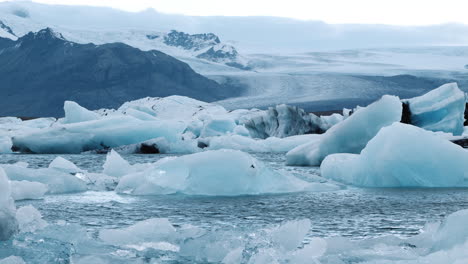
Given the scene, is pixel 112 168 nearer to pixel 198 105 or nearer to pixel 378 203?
pixel 378 203

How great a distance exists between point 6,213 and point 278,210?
8.89 feet

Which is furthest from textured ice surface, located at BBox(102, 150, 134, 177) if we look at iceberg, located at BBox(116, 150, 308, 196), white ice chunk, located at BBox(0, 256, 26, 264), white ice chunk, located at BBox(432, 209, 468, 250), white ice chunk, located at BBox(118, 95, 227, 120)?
white ice chunk, located at BBox(118, 95, 227, 120)

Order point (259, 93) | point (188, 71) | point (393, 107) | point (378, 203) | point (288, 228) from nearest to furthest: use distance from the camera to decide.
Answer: point (288, 228)
point (378, 203)
point (393, 107)
point (259, 93)
point (188, 71)

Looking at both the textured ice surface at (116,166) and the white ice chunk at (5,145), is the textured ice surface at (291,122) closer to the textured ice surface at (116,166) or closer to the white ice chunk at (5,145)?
the white ice chunk at (5,145)

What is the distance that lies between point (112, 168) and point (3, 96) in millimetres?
121409

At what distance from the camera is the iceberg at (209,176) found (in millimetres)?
7461

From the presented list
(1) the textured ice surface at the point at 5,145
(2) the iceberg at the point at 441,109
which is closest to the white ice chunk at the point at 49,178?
(1) the textured ice surface at the point at 5,145

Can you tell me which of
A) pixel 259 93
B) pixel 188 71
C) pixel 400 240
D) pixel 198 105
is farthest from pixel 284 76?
pixel 400 240

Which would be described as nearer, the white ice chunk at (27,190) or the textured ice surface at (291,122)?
the white ice chunk at (27,190)

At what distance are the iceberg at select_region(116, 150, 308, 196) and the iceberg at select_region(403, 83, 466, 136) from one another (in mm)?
10275

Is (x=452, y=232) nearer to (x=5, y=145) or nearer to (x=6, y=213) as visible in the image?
(x=6, y=213)

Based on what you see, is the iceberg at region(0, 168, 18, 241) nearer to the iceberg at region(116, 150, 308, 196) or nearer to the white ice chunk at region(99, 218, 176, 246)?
the white ice chunk at region(99, 218, 176, 246)

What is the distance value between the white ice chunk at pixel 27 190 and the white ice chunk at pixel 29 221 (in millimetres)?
2263

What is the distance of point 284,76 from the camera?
69.2 m
